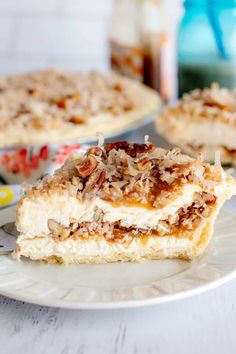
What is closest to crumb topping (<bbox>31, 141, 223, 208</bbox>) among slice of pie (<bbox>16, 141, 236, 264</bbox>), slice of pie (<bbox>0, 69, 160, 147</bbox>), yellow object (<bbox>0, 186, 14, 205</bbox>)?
slice of pie (<bbox>16, 141, 236, 264</bbox>)

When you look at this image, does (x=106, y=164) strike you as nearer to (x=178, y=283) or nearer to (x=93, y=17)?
(x=178, y=283)

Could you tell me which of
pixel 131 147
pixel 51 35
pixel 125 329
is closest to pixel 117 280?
pixel 125 329

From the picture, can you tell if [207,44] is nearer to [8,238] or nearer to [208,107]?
[208,107]

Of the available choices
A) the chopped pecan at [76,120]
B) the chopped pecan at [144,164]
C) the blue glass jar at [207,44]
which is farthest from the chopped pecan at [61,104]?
the chopped pecan at [144,164]

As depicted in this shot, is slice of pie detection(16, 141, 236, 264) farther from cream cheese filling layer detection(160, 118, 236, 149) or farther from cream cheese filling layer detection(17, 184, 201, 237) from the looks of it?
cream cheese filling layer detection(160, 118, 236, 149)

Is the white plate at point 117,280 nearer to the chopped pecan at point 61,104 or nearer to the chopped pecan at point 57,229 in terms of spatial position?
the chopped pecan at point 57,229

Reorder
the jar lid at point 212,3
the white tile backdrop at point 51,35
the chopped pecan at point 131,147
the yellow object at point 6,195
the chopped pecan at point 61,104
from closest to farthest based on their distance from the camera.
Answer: the chopped pecan at point 131,147
the yellow object at point 6,195
the chopped pecan at point 61,104
the jar lid at point 212,3
the white tile backdrop at point 51,35
